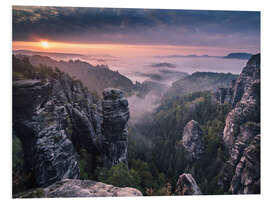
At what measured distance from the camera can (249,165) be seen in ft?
16.4

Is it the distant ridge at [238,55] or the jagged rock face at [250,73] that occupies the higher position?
the distant ridge at [238,55]

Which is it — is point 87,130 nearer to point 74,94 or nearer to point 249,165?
point 74,94

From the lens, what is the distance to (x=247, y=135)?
204 inches

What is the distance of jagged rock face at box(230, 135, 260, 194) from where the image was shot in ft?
16.1

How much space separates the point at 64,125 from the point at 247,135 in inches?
217

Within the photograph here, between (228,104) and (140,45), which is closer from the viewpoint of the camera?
(140,45)

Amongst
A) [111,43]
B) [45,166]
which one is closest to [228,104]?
[111,43]

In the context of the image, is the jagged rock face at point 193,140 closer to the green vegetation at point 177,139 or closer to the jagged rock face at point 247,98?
the green vegetation at point 177,139

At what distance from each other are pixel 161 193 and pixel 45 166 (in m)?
3.26

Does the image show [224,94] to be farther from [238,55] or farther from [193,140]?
[193,140]

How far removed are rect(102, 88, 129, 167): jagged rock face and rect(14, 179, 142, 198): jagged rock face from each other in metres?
1.26

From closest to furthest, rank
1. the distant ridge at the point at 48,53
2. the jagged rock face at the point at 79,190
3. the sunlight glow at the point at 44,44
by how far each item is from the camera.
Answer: the jagged rock face at the point at 79,190
the distant ridge at the point at 48,53
the sunlight glow at the point at 44,44

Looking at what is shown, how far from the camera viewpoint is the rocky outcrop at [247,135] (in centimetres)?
495

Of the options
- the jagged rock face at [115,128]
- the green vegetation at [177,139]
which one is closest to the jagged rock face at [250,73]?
the green vegetation at [177,139]
